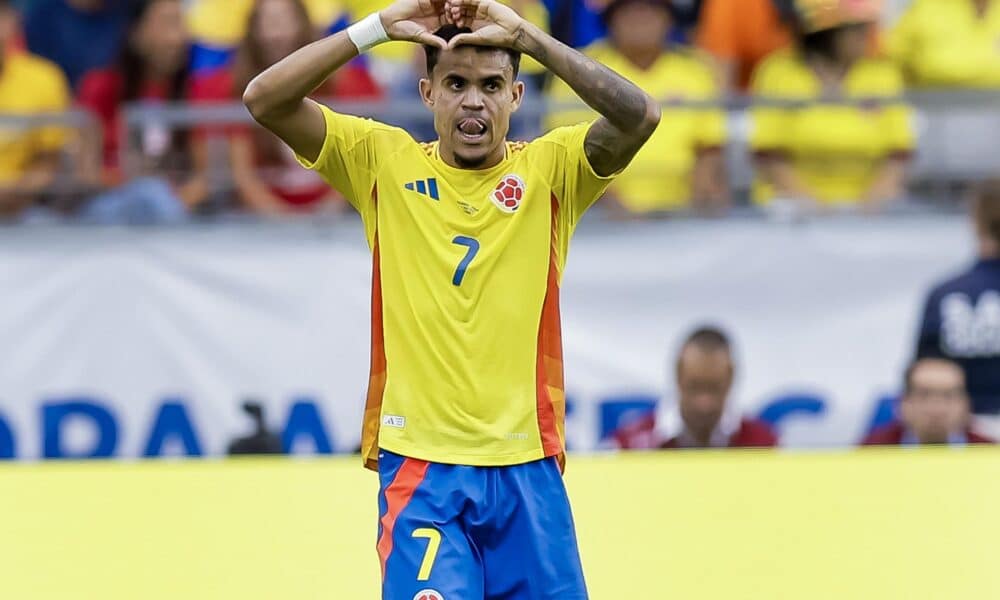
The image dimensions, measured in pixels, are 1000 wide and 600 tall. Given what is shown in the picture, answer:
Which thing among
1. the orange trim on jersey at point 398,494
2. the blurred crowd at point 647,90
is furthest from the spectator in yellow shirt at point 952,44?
the orange trim on jersey at point 398,494

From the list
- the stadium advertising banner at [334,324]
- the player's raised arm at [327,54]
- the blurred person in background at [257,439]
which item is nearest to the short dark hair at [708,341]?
the stadium advertising banner at [334,324]

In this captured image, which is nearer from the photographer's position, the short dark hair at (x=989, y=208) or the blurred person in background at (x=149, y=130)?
the short dark hair at (x=989, y=208)

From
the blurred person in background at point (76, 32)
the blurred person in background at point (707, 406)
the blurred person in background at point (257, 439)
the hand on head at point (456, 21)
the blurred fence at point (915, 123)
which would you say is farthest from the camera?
A: the blurred person in background at point (76, 32)

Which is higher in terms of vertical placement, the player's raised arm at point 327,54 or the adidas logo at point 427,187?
the player's raised arm at point 327,54

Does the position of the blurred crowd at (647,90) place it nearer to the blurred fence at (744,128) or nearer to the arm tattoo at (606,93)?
the blurred fence at (744,128)

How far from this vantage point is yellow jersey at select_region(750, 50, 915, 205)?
8.34m

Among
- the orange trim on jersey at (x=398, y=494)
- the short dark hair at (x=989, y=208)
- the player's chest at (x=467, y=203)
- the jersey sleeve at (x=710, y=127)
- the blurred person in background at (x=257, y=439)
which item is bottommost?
the blurred person in background at (x=257, y=439)

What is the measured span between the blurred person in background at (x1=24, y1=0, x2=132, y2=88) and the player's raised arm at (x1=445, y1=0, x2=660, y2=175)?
571 centimetres

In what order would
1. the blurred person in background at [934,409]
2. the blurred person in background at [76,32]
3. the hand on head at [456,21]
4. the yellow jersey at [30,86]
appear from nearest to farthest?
the hand on head at [456,21] → the blurred person in background at [934,409] → the yellow jersey at [30,86] → the blurred person in background at [76,32]

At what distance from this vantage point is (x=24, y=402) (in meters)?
8.38

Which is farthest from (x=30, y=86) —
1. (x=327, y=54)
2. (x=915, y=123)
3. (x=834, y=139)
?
(x=327, y=54)

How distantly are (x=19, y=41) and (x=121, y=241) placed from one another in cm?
192

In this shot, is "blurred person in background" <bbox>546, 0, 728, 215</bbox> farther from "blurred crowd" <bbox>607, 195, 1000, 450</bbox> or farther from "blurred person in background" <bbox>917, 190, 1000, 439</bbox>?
"blurred person in background" <bbox>917, 190, 1000, 439</bbox>

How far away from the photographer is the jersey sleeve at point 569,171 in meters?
4.39
